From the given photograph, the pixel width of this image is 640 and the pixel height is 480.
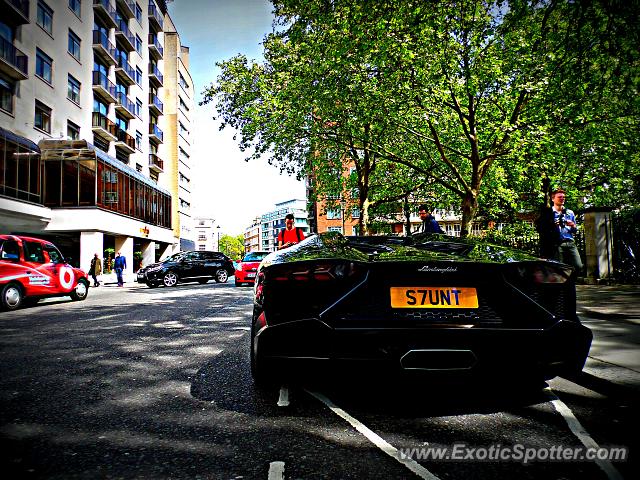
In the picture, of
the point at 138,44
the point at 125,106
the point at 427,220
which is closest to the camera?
the point at 427,220

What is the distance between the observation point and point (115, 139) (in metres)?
33.4

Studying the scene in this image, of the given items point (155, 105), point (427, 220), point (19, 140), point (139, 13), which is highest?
point (139, 13)

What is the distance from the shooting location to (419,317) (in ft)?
8.32

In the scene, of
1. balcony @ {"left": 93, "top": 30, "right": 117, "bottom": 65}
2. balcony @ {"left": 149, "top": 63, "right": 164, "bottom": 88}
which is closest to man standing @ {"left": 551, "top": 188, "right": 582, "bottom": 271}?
balcony @ {"left": 93, "top": 30, "right": 117, "bottom": 65}

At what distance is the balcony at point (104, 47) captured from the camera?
31.1m

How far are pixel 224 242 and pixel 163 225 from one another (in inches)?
4273

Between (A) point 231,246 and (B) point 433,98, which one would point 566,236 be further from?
(A) point 231,246

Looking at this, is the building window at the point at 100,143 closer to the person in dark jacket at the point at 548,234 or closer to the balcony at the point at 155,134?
the balcony at the point at 155,134

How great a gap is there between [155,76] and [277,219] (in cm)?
11322

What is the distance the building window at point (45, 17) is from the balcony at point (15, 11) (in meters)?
1.48

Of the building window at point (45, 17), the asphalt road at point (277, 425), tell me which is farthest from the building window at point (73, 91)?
the asphalt road at point (277, 425)

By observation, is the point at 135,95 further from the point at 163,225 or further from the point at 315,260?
the point at 315,260

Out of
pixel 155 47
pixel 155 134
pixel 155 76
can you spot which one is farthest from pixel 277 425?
pixel 155 47

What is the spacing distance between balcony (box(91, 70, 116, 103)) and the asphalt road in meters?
32.1
